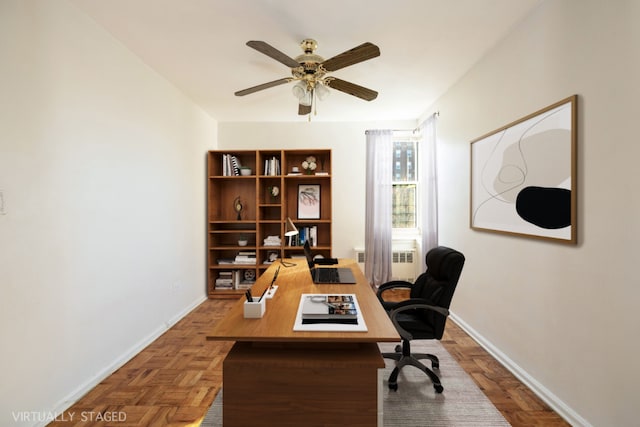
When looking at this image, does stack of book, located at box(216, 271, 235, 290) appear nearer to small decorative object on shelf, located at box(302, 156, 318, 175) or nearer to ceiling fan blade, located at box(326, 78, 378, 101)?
small decorative object on shelf, located at box(302, 156, 318, 175)

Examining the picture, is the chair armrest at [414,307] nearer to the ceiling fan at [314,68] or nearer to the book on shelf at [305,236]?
the ceiling fan at [314,68]

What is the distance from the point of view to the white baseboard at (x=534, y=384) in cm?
170

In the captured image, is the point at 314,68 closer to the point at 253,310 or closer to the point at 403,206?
the point at 253,310

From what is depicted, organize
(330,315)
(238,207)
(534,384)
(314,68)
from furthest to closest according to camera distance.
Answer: (238,207)
(314,68)
(534,384)
(330,315)

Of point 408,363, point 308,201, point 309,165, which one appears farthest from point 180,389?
point 309,165

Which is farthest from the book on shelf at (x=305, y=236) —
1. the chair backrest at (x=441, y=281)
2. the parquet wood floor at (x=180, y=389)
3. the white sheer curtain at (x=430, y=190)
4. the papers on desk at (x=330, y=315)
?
the papers on desk at (x=330, y=315)

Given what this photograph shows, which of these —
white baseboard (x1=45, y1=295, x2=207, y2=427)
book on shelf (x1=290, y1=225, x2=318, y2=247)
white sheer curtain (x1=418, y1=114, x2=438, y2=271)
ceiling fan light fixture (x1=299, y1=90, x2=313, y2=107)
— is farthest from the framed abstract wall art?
white baseboard (x1=45, y1=295, x2=207, y2=427)

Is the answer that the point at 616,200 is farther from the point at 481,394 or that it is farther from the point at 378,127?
the point at 378,127

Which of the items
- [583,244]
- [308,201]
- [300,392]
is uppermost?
[308,201]

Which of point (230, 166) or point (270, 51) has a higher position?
point (270, 51)

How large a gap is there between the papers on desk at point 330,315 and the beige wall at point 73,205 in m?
1.58

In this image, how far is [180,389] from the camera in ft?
6.87

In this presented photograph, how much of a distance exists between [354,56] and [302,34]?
1.94 feet

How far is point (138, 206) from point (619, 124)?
3.44m
